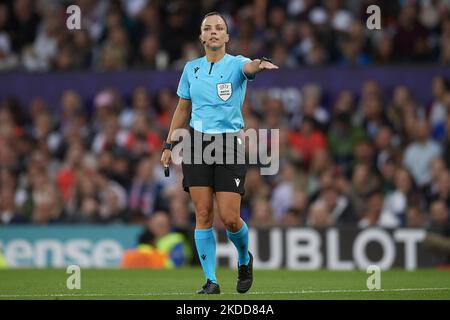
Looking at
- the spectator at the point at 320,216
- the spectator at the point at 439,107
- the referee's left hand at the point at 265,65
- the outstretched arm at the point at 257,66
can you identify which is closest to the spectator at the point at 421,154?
the spectator at the point at 439,107

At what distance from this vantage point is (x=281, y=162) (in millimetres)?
19172

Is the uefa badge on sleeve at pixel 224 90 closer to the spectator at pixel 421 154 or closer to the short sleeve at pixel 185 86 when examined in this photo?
the short sleeve at pixel 185 86

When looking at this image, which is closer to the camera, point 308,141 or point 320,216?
point 320,216

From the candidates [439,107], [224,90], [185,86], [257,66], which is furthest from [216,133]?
[439,107]

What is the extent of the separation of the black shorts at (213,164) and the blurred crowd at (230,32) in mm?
8890

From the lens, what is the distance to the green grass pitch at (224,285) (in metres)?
11.2

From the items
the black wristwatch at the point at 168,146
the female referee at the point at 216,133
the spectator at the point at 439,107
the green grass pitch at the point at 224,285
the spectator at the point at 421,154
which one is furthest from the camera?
the spectator at the point at 439,107

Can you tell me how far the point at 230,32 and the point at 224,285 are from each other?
352 inches

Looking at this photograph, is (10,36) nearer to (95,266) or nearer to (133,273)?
(95,266)

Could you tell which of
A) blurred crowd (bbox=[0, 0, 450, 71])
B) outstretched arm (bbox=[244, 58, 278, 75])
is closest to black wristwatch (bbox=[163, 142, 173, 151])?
outstretched arm (bbox=[244, 58, 278, 75])

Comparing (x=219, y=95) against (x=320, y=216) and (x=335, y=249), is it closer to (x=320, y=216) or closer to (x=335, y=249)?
(x=335, y=249)

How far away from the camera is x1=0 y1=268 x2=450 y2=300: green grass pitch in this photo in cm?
1123

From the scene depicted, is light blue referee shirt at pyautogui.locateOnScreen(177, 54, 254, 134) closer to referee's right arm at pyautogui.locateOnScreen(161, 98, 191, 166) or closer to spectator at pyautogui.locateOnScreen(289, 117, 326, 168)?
referee's right arm at pyautogui.locateOnScreen(161, 98, 191, 166)

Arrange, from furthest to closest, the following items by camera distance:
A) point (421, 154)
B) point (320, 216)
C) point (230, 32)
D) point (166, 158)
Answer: point (230, 32) → point (421, 154) → point (320, 216) → point (166, 158)
